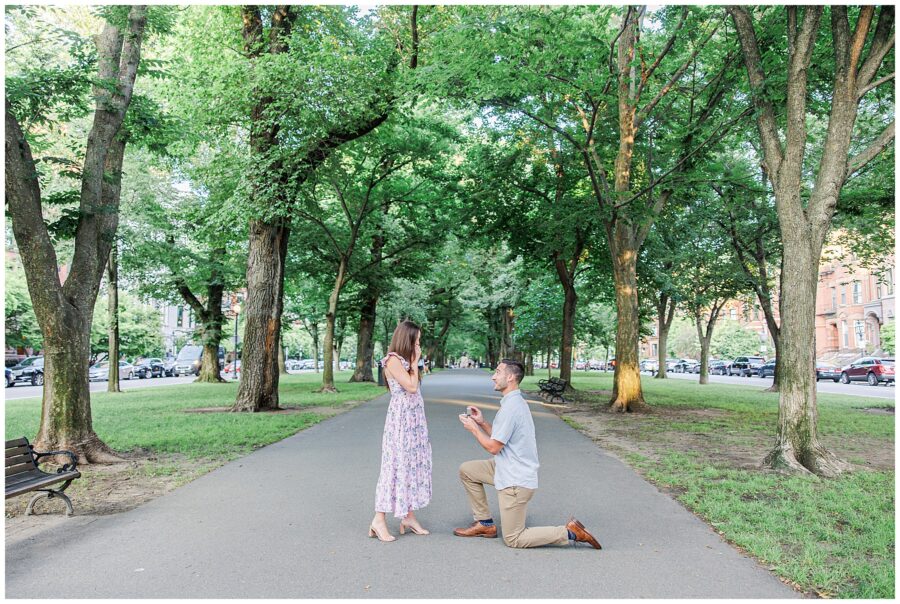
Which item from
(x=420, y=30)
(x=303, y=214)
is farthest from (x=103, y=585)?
(x=303, y=214)

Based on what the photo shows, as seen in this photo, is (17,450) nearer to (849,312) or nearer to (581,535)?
(581,535)

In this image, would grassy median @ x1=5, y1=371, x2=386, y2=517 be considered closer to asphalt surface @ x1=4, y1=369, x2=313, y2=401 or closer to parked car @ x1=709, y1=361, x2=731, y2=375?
asphalt surface @ x1=4, y1=369, x2=313, y2=401

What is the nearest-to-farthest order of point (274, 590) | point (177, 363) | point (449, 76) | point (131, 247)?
point (274, 590)
point (449, 76)
point (131, 247)
point (177, 363)

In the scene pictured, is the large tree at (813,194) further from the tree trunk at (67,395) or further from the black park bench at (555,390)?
the black park bench at (555,390)

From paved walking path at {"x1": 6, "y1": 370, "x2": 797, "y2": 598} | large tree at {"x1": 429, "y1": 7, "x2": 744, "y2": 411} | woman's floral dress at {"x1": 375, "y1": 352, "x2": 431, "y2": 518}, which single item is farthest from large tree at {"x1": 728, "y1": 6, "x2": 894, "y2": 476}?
woman's floral dress at {"x1": 375, "y1": 352, "x2": 431, "y2": 518}

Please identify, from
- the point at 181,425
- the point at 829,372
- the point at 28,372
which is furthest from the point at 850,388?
the point at 28,372

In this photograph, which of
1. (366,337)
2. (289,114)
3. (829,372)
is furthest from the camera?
(829,372)

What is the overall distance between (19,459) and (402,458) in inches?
146

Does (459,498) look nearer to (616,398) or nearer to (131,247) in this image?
(616,398)

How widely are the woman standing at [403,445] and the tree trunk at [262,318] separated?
1170 cm

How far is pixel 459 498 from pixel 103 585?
11.2ft

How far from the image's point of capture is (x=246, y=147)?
56.5ft

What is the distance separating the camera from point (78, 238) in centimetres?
909

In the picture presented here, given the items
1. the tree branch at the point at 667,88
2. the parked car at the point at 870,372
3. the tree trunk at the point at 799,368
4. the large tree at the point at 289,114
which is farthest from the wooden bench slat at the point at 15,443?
Result: the parked car at the point at 870,372
